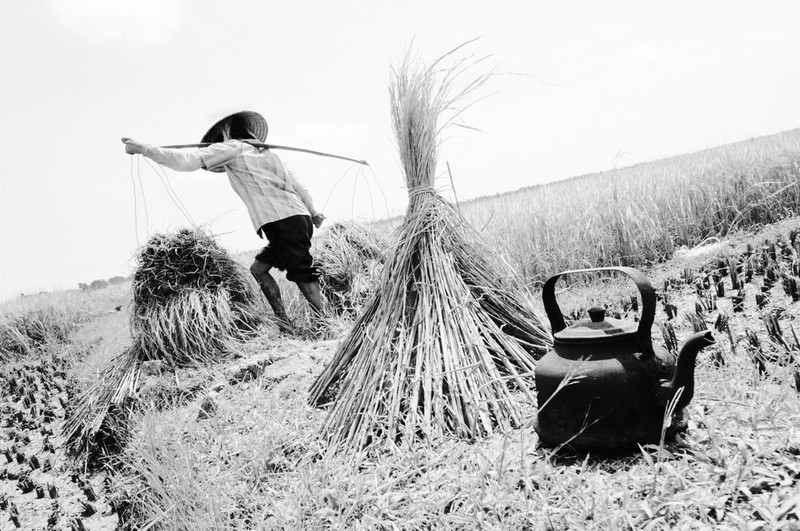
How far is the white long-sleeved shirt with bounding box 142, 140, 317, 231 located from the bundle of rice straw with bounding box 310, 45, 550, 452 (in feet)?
6.24

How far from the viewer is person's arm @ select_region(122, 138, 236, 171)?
13.1ft

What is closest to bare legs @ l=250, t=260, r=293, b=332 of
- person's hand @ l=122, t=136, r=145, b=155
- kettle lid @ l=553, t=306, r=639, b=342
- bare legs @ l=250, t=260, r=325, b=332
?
bare legs @ l=250, t=260, r=325, b=332

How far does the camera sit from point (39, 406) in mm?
5512

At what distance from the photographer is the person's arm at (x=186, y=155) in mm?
4008

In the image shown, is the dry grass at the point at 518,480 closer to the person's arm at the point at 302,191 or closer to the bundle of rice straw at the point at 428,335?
the bundle of rice straw at the point at 428,335

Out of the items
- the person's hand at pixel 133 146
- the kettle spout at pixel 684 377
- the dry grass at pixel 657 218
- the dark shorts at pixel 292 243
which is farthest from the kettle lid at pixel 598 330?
the dry grass at pixel 657 218

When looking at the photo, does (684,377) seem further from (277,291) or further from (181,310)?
(181,310)

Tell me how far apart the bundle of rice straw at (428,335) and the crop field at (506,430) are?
0.09 meters

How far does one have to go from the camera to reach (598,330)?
1.92m

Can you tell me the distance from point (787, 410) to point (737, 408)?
0.47 feet

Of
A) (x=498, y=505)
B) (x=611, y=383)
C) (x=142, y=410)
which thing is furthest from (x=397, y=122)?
(x=142, y=410)

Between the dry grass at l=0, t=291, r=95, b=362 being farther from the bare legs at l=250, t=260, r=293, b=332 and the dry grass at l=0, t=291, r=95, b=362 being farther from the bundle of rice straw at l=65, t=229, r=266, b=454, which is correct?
the bare legs at l=250, t=260, r=293, b=332

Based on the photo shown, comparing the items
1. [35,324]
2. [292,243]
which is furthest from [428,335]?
[35,324]

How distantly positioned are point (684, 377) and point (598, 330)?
0.91ft
